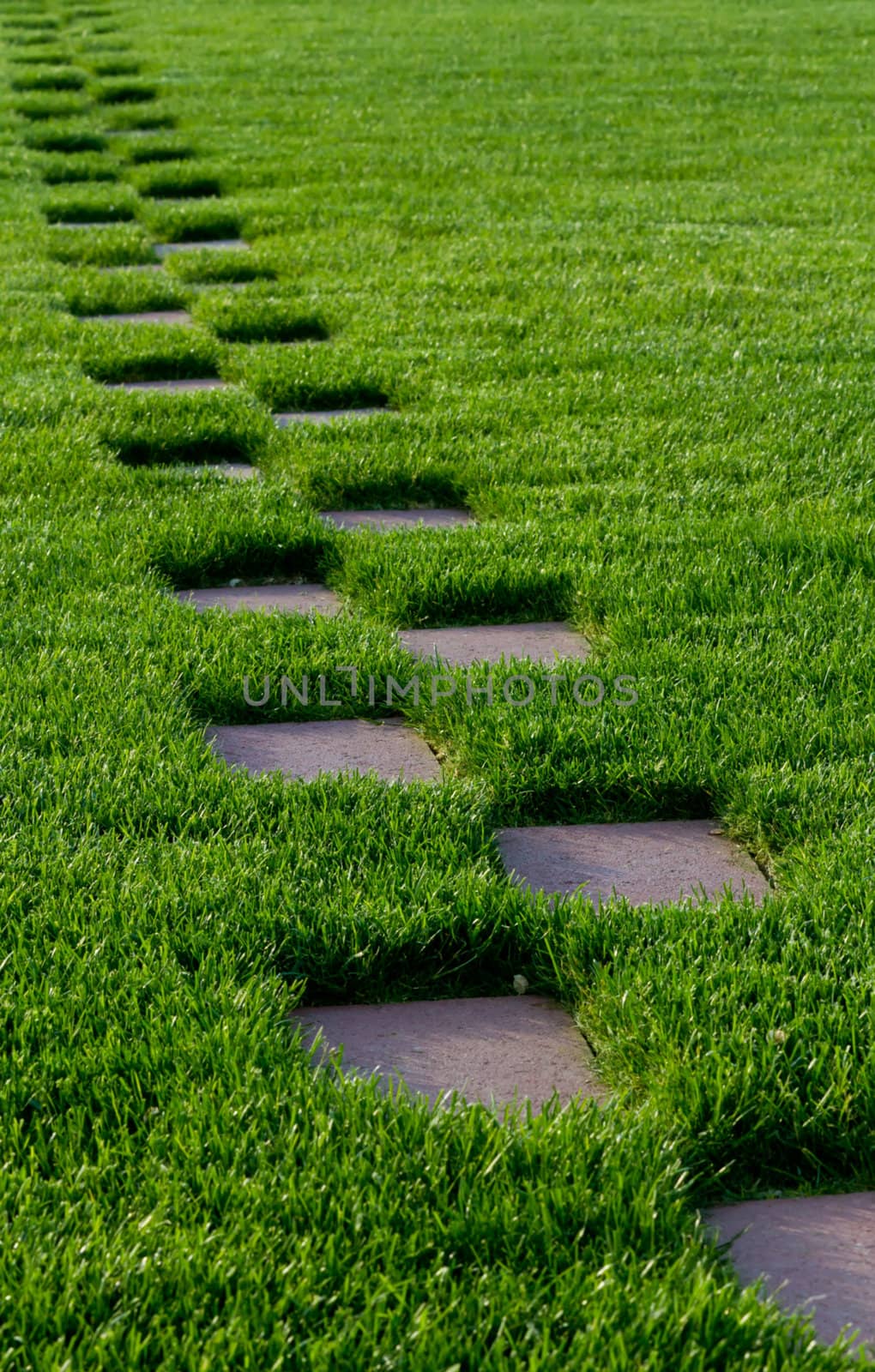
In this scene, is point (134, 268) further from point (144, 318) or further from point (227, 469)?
point (227, 469)

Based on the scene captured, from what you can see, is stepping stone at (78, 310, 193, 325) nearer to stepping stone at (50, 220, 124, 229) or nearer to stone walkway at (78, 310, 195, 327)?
stone walkway at (78, 310, 195, 327)

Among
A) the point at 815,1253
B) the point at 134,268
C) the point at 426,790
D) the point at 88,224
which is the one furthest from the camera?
the point at 88,224

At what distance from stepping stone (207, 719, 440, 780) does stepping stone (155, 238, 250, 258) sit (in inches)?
184

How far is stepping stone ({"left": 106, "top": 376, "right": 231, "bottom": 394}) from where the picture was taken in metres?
5.11

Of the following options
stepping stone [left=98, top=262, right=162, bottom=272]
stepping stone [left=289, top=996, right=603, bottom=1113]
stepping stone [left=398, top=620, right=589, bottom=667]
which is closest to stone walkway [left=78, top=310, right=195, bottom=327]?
stepping stone [left=98, top=262, right=162, bottom=272]

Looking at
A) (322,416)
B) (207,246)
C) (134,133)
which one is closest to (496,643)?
(322,416)

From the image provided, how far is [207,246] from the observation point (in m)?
7.33

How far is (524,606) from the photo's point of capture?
354cm

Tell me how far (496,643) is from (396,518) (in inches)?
33.7

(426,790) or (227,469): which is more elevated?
(227,469)

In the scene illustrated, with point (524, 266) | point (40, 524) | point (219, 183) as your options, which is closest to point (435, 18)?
point (219, 183)

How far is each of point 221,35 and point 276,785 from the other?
1572cm

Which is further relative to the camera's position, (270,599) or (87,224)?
(87,224)

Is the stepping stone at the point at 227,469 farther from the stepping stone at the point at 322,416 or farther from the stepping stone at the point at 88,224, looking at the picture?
the stepping stone at the point at 88,224
